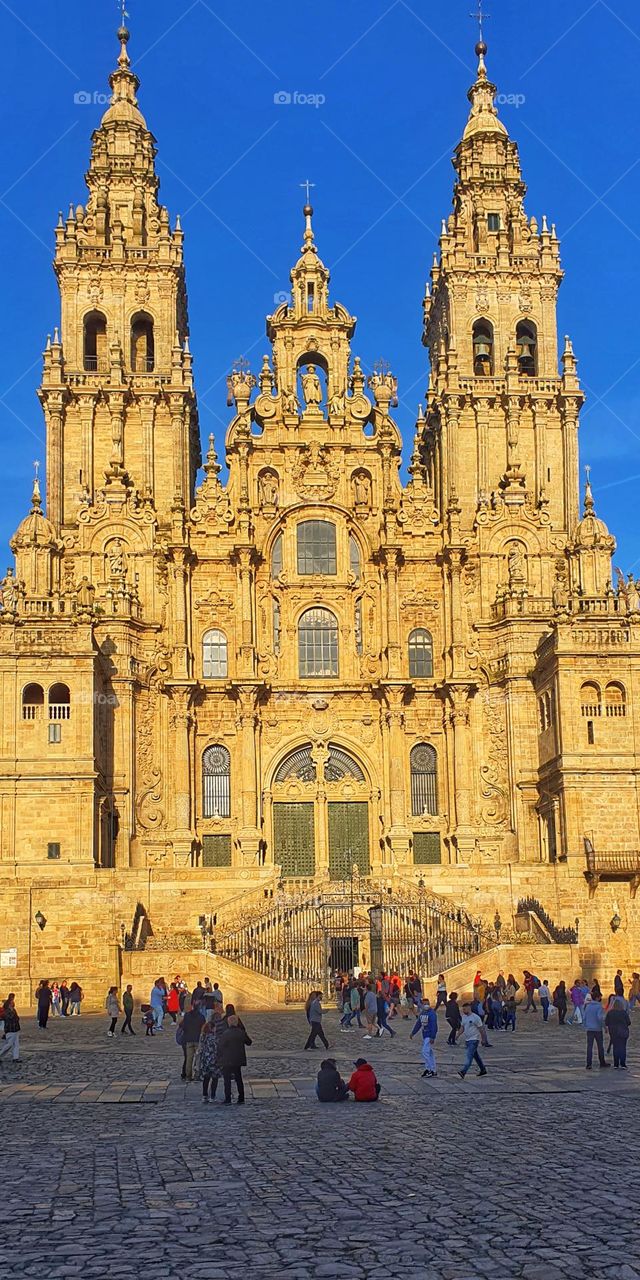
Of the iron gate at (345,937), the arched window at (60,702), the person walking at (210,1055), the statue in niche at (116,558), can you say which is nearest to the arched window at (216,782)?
the statue in niche at (116,558)

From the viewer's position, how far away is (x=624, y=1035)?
79.8ft

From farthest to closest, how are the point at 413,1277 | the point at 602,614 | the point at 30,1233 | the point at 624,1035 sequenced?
the point at 602,614 → the point at 624,1035 → the point at 30,1233 → the point at 413,1277

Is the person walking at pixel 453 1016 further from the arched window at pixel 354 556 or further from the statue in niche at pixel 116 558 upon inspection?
the arched window at pixel 354 556

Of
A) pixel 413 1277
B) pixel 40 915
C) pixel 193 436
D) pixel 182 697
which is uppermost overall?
pixel 193 436

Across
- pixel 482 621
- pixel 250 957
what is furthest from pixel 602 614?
pixel 250 957

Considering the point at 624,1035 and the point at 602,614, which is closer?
the point at 624,1035

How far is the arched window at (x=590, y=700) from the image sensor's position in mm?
49344

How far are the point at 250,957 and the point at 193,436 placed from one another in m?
26.7

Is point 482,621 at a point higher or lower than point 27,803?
higher

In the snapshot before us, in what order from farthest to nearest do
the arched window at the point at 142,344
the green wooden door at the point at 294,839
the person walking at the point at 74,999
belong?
the arched window at the point at 142,344 < the green wooden door at the point at 294,839 < the person walking at the point at 74,999

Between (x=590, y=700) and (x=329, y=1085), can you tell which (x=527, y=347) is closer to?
(x=590, y=700)

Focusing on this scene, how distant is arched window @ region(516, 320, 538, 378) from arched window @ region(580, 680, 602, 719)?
15.8 m

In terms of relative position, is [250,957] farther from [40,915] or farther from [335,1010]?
[40,915]

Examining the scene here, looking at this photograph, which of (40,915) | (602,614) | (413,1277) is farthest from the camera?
(602,614)
